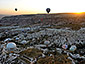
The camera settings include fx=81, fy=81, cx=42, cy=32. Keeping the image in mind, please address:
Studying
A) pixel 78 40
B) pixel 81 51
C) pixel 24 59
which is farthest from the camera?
pixel 78 40

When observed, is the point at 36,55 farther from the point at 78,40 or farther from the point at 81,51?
the point at 78,40

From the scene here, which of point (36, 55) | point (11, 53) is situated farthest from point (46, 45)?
point (11, 53)

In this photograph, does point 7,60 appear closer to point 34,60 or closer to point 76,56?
point 34,60

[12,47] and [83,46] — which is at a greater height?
[12,47]

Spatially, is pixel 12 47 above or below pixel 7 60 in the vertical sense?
above

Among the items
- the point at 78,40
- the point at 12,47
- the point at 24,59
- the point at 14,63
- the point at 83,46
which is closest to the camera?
the point at 14,63

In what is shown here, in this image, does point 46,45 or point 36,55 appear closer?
point 36,55

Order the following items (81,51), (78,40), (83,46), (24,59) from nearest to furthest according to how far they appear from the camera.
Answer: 1. (24,59)
2. (81,51)
3. (83,46)
4. (78,40)

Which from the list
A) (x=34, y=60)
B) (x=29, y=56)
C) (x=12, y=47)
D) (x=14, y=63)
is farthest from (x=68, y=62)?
(x=12, y=47)

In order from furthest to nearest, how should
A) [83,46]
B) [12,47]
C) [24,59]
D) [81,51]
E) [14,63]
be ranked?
[83,46], [81,51], [12,47], [24,59], [14,63]
